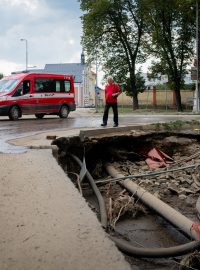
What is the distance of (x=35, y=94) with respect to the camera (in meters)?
20.3

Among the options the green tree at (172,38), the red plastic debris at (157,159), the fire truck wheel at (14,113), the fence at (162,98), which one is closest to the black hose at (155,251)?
the red plastic debris at (157,159)

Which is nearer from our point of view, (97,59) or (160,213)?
(160,213)

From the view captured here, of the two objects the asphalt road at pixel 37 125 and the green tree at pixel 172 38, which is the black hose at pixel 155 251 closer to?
the asphalt road at pixel 37 125

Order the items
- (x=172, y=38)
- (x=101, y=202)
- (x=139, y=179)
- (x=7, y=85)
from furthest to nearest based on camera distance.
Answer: (x=172, y=38)
(x=7, y=85)
(x=139, y=179)
(x=101, y=202)

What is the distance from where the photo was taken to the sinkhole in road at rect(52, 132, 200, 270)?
242 inches

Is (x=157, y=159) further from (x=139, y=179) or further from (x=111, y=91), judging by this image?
(x=111, y=91)

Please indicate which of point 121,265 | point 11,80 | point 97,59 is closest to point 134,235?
point 121,265

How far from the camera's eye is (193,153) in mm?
10742

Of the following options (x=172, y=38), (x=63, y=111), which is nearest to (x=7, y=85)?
(x=63, y=111)

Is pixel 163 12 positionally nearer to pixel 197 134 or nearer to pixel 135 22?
pixel 135 22

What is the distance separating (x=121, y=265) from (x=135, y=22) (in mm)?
41165

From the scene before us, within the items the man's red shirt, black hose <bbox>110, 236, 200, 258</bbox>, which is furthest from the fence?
black hose <bbox>110, 236, 200, 258</bbox>

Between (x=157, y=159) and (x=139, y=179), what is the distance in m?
1.97

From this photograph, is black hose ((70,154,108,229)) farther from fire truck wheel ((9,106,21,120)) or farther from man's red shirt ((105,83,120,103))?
fire truck wheel ((9,106,21,120))
